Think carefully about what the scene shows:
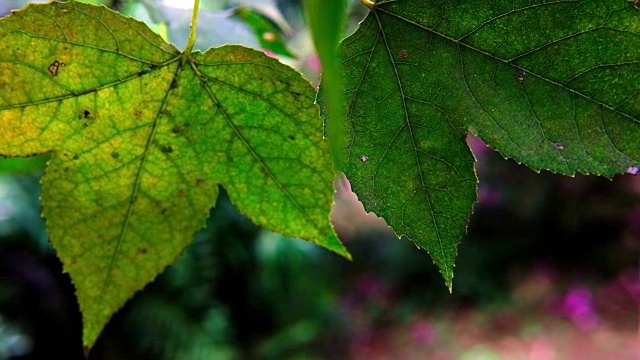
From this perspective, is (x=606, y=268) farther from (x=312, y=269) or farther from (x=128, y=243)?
(x=128, y=243)

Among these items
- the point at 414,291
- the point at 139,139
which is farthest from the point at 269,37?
the point at 414,291

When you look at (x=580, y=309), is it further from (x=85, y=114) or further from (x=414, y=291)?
(x=85, y=114)

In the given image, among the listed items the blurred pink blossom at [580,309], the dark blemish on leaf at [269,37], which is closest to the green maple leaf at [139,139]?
the dark blemish on leaf at [269,37]

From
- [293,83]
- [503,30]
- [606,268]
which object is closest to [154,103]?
[293,83]

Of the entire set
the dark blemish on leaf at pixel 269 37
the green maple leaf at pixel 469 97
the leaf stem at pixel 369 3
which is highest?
the dark blemish on leaf at pixel 269 37

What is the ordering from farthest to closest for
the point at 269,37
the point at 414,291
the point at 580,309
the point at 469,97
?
the point at 414,291, the point at 580,309, the point at 269,37, the point at 469,97

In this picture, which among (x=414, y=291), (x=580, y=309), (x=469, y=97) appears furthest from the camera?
(x=414, y=291)

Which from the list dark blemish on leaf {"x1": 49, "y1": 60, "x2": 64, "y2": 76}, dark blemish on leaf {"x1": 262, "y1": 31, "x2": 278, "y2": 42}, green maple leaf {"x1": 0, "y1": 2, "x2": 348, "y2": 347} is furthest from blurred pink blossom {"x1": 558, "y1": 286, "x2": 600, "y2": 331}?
dark blemish on leaf {"x1": 49, "y1": 60, "x2": 64, "y2": 76}

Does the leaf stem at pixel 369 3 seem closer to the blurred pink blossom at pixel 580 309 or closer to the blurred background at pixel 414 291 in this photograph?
the blurred background at pixel 414 291
